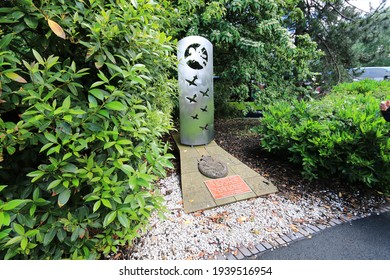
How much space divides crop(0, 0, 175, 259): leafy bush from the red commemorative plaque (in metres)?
1.58

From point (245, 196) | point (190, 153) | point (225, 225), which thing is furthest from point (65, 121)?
point (190, 153)

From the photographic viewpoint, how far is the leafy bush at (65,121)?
3.76ft

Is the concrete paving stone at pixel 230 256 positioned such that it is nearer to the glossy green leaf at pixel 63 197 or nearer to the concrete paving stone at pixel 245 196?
the concrete paving stone at pixel 245 196

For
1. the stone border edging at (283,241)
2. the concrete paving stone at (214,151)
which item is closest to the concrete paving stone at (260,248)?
the stone border edging at (283,241)

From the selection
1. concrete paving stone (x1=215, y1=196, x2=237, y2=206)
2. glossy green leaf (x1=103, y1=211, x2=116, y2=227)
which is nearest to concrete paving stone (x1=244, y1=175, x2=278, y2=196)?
concrete paving stone (x1=215, y1=196, x2=237, y2=206)

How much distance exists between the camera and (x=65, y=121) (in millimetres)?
1195

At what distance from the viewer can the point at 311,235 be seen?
90.2 inches

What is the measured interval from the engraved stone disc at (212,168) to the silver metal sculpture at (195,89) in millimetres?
822

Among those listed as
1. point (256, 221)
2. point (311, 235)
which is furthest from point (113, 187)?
point (311, 235)

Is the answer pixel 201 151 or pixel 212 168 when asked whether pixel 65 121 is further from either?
pixel 201 151

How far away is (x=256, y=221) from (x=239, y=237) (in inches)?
14.0

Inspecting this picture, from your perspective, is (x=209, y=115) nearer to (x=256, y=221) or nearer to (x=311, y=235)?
(x=256, y=221)

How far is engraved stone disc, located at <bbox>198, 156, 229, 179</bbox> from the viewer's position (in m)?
3.29

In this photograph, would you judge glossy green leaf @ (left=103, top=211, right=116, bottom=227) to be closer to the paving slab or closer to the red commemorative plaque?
the paving slab
